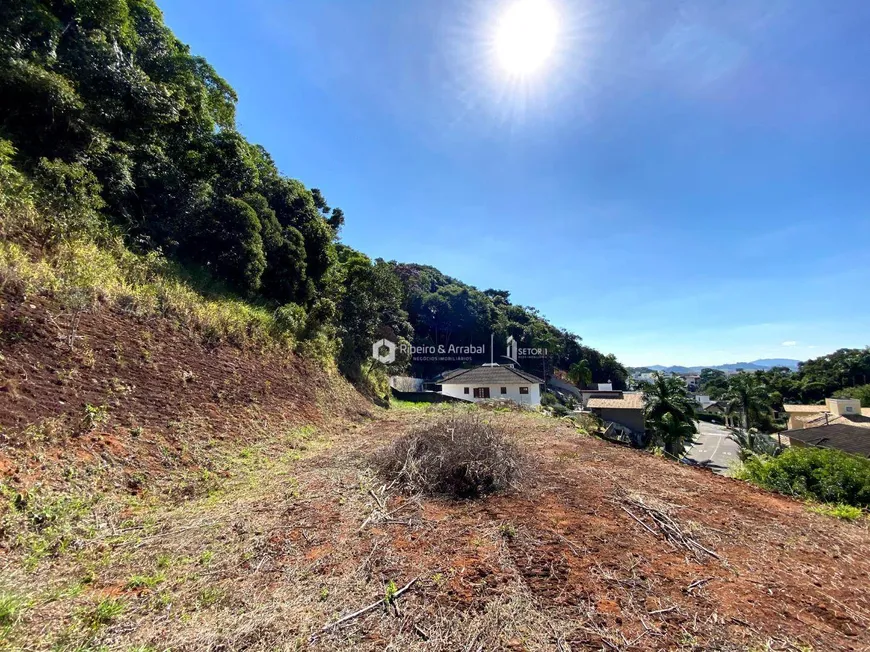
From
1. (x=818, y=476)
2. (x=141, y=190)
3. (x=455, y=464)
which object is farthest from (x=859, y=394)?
(x=141, y=190)

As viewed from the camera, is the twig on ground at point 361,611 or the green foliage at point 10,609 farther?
the twig on ground at point 361,611

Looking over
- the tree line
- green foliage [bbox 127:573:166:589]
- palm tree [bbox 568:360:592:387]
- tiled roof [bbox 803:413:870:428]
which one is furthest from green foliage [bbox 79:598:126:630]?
the tree line

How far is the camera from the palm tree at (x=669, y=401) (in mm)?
18953

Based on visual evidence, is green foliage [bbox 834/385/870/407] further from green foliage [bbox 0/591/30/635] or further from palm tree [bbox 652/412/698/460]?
green foliage [bbox 0/591/30/635]

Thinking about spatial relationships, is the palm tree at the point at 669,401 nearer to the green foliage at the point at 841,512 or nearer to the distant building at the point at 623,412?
the distant building at the point at 623,412

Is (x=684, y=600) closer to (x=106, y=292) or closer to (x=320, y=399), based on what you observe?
(x=106, y=292)

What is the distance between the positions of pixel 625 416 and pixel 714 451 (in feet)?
33.9

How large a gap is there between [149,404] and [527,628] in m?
6.30

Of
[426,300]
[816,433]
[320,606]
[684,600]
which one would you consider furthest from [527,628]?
[426,300]

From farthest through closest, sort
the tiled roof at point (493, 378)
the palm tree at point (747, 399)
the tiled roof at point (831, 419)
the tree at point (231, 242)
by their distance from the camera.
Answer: the palm tree at point (747, 399) → the tiled roof at point (831, 419) → the tiled roof at point (493, 378) → the tree at point (231, 242)

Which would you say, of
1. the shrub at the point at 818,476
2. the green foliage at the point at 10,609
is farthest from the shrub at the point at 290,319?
the shrub at the point at 818,476

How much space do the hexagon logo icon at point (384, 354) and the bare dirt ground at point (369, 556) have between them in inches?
554

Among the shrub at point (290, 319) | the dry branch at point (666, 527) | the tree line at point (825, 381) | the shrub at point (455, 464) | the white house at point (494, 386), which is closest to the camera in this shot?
the dry branch at point (666, 527)

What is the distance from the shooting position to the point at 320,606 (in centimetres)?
244
